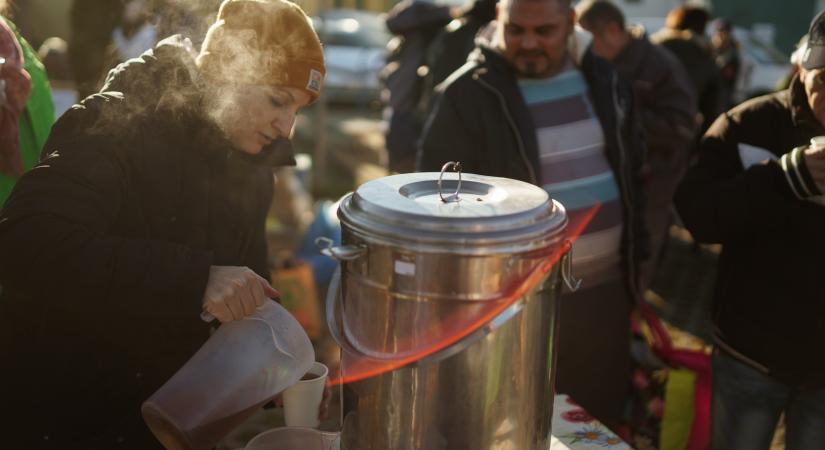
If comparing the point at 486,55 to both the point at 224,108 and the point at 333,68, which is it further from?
the point at 333,68

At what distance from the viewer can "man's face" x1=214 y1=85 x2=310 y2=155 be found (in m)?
1.67

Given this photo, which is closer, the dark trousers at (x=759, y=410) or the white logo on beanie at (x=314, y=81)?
the white logo on beanie at (x=314, y=81)

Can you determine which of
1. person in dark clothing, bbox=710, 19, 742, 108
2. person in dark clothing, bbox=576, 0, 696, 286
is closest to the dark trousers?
person in dark clothing, bbox=576, 0, 696, 286

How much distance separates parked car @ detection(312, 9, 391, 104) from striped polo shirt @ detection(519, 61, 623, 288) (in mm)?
9329

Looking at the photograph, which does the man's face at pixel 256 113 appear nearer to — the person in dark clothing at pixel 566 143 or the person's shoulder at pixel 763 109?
the person in dark clothing at pixel 566 143

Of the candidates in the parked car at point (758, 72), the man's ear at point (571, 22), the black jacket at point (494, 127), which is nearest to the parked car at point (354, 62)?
the parked car at point (758, 72)

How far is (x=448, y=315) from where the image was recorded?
1.28 m

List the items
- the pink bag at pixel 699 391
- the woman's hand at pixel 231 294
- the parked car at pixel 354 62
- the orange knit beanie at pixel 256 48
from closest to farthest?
the woman's hand at pixel 231 294
the orange knit beanie at pixel 256 48
the pink bag at pixel 699 391
the parked car at pixel 354 62

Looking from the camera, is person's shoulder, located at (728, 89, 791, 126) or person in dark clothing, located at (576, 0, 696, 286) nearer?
person's shoulder, located at (728, 89, 791, 126)

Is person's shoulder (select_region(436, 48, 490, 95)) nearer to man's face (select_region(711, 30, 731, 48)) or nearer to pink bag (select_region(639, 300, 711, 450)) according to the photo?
pink bag (select_region(639, 300, 711, 450))

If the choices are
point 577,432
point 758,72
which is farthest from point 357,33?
point 577,432

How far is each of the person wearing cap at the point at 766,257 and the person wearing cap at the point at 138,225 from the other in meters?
1.25

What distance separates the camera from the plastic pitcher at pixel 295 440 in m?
1.54

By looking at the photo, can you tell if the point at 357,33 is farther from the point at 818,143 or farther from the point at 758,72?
the point at 818,143
